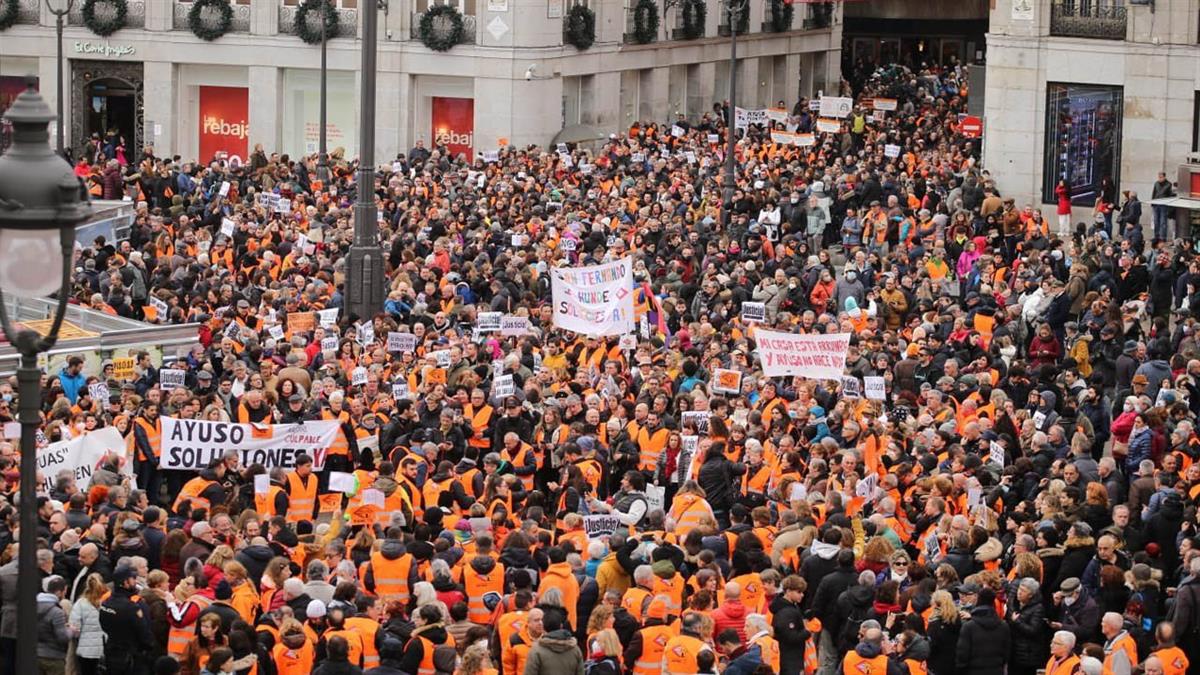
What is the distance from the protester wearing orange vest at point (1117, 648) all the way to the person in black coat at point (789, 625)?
1906 millimetres

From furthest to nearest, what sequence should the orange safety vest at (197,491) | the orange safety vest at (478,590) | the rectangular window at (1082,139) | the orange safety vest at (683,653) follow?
1. the rectangular window at (1082,139)
2. the orange safety vest at (197,491)
3. the orange safety vest at (478,590)
4. the orange safety vest at (683,653)

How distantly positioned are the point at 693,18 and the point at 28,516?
5148 cm

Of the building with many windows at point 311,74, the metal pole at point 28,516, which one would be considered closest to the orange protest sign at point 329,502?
the metal pole at point 28,516

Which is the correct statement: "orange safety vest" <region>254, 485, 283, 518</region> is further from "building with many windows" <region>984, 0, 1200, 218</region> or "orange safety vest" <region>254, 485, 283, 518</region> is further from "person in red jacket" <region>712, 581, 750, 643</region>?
"building with many windows" <region>984, 0, 1200, 218</region>

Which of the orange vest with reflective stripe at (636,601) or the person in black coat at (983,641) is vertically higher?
the orange vest with reflective stripe at (636,601)

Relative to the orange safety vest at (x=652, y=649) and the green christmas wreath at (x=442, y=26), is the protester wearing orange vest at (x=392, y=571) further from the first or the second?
the green christmas wreath at (x=442, y=26)

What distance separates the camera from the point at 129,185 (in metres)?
40.0

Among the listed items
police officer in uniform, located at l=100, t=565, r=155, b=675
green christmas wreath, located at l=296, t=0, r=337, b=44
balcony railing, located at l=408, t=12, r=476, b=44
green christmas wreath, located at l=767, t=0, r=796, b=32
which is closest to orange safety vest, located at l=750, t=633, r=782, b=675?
police officer in uniform, located at l=100, t=565, r=155, b=675

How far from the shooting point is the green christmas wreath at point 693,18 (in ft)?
195

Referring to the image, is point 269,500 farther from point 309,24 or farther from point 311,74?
point 311,74

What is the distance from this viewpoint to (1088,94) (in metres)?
39.6

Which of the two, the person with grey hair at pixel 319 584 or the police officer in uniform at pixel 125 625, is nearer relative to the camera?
the police officer in uniform at pixel 125 625

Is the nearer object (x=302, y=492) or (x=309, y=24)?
(x=302, y=492)

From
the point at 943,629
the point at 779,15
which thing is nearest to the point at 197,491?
the point at 943,629
